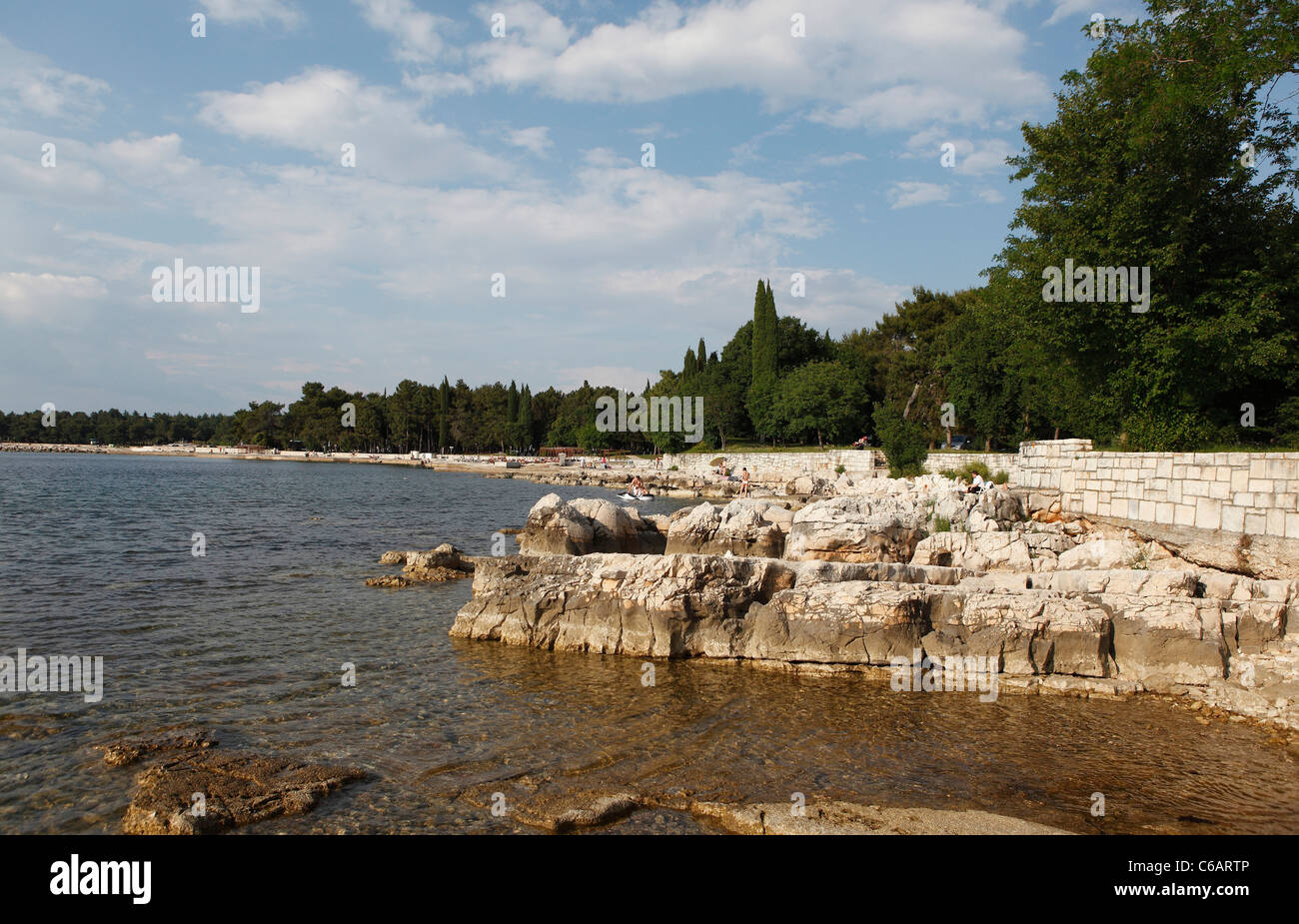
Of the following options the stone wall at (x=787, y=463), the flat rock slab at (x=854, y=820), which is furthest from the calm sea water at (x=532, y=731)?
the stone wall at (x=787, y=463)

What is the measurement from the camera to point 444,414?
126062 mm

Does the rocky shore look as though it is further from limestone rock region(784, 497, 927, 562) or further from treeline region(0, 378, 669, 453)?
treeline region(0, 378, 669, 453)

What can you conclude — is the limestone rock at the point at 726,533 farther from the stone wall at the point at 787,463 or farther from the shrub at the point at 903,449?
the stone wall at the point at 787,463

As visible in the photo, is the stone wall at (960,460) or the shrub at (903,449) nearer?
the stone wall at (960,460)

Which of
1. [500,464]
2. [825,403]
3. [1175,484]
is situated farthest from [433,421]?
[1175,484]

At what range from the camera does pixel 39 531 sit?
27.2 meters

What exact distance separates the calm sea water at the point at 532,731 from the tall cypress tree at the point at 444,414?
371 ft

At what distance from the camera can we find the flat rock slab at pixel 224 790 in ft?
20.8

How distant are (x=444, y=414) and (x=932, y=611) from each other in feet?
402

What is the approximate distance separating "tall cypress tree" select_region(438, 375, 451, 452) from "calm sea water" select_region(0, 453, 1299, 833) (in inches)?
4447

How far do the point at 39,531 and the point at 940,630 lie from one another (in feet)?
105

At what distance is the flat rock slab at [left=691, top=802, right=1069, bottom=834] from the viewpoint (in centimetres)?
618
